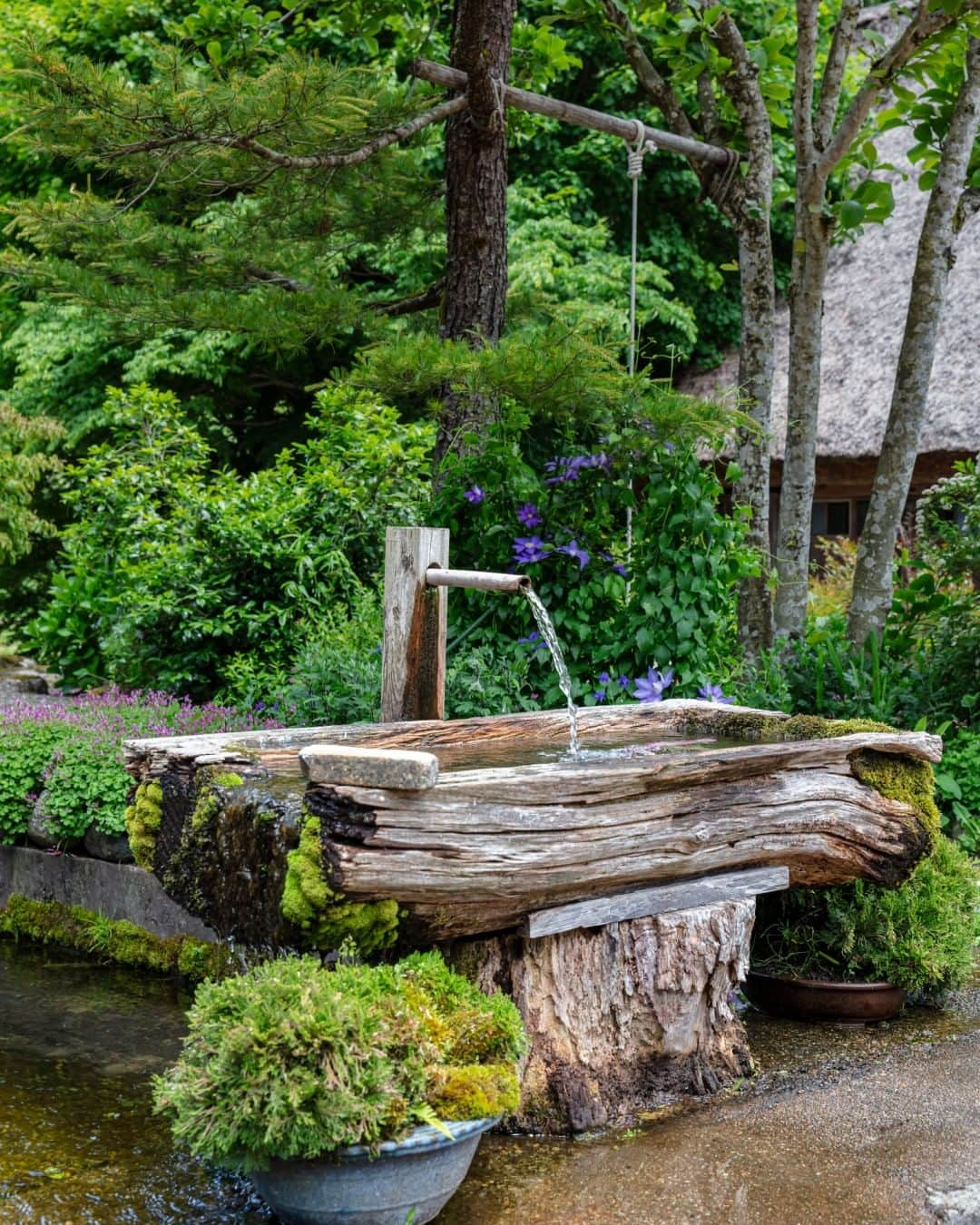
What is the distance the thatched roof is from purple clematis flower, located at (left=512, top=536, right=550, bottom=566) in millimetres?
6370

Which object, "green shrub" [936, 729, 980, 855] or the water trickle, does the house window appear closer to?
"green shrub" [936, 729, 980, 855]

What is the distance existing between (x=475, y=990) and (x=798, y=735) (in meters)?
1.57

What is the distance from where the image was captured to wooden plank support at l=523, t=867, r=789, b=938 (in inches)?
122

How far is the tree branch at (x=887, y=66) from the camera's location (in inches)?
211

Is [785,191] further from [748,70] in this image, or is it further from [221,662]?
[221,662]

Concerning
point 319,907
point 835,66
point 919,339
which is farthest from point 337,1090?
point 835,66

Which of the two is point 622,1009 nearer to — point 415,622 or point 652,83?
point 415,622

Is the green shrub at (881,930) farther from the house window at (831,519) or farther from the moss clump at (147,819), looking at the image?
the house window at (831,519)

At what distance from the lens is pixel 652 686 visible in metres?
4.68

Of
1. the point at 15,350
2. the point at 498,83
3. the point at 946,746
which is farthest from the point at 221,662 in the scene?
the point at 15,350

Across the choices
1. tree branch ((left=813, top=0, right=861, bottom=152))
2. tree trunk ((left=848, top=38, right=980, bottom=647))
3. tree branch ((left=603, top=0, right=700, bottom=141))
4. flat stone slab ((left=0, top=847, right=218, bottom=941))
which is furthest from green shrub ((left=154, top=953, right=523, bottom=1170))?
tree branch ((left=603, top=0, right=700, bottom=141))

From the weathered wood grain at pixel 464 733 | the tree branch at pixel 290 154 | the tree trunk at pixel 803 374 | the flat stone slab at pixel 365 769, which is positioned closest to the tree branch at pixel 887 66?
the tree trunk at pixel 803 374

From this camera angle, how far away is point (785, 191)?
271 inches

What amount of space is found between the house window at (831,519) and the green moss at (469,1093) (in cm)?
1170
